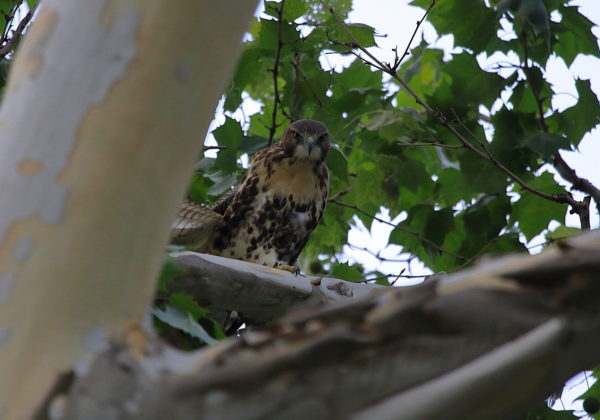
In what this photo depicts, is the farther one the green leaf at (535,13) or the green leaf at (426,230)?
the green leaf at (426,230)

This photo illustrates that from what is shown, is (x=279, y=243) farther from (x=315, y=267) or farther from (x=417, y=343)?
(x=417, y=343)

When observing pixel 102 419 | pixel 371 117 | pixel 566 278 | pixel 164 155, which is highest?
pixel 371 117

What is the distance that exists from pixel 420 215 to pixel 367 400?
10.2 feet

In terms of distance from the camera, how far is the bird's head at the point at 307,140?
4.21 m

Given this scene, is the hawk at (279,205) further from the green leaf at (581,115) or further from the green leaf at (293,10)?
the green leaf at (581,115)

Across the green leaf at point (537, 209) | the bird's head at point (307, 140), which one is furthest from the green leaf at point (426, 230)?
the bird's head at point (307, 140)

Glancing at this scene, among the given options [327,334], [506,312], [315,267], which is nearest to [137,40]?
[327,334]

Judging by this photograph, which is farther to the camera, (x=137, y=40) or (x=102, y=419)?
(x=137, y=40)

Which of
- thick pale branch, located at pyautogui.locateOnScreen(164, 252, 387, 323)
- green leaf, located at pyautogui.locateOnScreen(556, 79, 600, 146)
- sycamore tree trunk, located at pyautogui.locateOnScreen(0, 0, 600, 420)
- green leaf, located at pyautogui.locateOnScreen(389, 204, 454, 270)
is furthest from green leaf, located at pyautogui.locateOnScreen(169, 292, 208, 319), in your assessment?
green leaf, located at pyautogui.locateOnScreen(556, 79, 600, 146)

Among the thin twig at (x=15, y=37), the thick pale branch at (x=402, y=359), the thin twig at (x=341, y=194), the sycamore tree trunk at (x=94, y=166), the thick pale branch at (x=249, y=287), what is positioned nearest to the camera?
the thick pale branch at (x=402, y=359)

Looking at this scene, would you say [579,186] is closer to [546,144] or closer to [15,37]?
[546,144]

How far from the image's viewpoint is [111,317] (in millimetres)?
1159

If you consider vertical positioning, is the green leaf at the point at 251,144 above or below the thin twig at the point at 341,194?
above

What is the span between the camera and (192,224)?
3.69 metres
